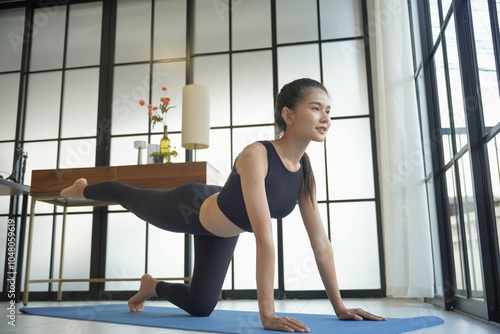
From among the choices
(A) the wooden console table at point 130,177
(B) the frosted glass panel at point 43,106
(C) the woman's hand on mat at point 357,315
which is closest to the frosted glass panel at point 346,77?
(A) the wooden console table at point 130,177

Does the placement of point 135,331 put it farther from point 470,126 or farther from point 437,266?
point 437,266

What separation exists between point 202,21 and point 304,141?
2740 millimetres

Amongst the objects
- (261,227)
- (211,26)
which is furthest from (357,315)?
(211,26)

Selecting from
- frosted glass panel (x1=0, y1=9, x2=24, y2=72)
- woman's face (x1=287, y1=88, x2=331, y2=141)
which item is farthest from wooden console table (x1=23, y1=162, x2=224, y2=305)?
frosted glass panel (x1=0, y1=9, x2=24, y2=72)

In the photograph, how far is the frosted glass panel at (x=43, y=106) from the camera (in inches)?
157

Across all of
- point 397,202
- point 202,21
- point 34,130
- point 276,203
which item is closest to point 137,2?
point 202,21

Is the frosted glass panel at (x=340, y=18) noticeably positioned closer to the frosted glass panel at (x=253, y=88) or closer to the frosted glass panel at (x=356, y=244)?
the frosted glass panel at (x=253, y=88)

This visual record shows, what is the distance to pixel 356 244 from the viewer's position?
131 inches

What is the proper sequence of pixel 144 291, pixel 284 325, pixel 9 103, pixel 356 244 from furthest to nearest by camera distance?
pixel 9 103 < pixel 356 244 < pixel 144 291 < pixel 284 325

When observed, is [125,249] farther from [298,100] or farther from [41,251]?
[298,100]

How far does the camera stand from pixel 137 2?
4.11 meters

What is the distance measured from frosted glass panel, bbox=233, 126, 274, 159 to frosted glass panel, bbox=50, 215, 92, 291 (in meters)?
1.36

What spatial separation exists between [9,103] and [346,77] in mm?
3042

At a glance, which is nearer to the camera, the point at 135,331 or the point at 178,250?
the point at 135,331
